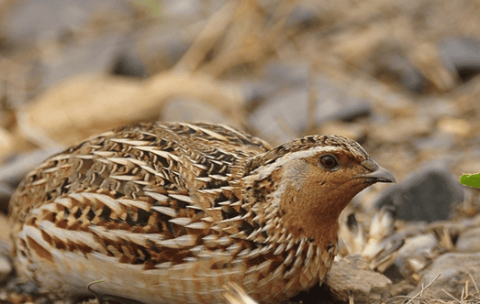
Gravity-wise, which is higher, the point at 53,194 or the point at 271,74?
the point at 271,74

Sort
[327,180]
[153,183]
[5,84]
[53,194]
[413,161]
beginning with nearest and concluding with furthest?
[327,180]
[153,183]
[53,194]
[413,161]
[5,84]

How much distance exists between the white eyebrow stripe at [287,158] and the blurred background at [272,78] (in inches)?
66.1

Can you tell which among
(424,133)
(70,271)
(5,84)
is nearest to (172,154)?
(70,271)

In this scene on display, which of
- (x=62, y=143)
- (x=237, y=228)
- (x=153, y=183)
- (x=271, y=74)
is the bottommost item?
(x=237, y=228)

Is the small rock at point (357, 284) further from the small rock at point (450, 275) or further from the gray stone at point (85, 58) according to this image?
the gray stone at point (85, 58)

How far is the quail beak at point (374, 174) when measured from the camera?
10.9 ft

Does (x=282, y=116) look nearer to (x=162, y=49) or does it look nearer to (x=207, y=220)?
(x=162, y=49)

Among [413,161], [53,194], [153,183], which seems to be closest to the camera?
[153,183]

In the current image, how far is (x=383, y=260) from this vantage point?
4.20 meters

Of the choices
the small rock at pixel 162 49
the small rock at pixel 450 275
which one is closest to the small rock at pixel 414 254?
the small rock at pixel 450 275

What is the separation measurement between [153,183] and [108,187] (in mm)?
310

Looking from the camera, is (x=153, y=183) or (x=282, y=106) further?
(x=282, y=106)

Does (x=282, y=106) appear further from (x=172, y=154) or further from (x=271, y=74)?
(x=172, y=154)

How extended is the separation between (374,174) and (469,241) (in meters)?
1.36
